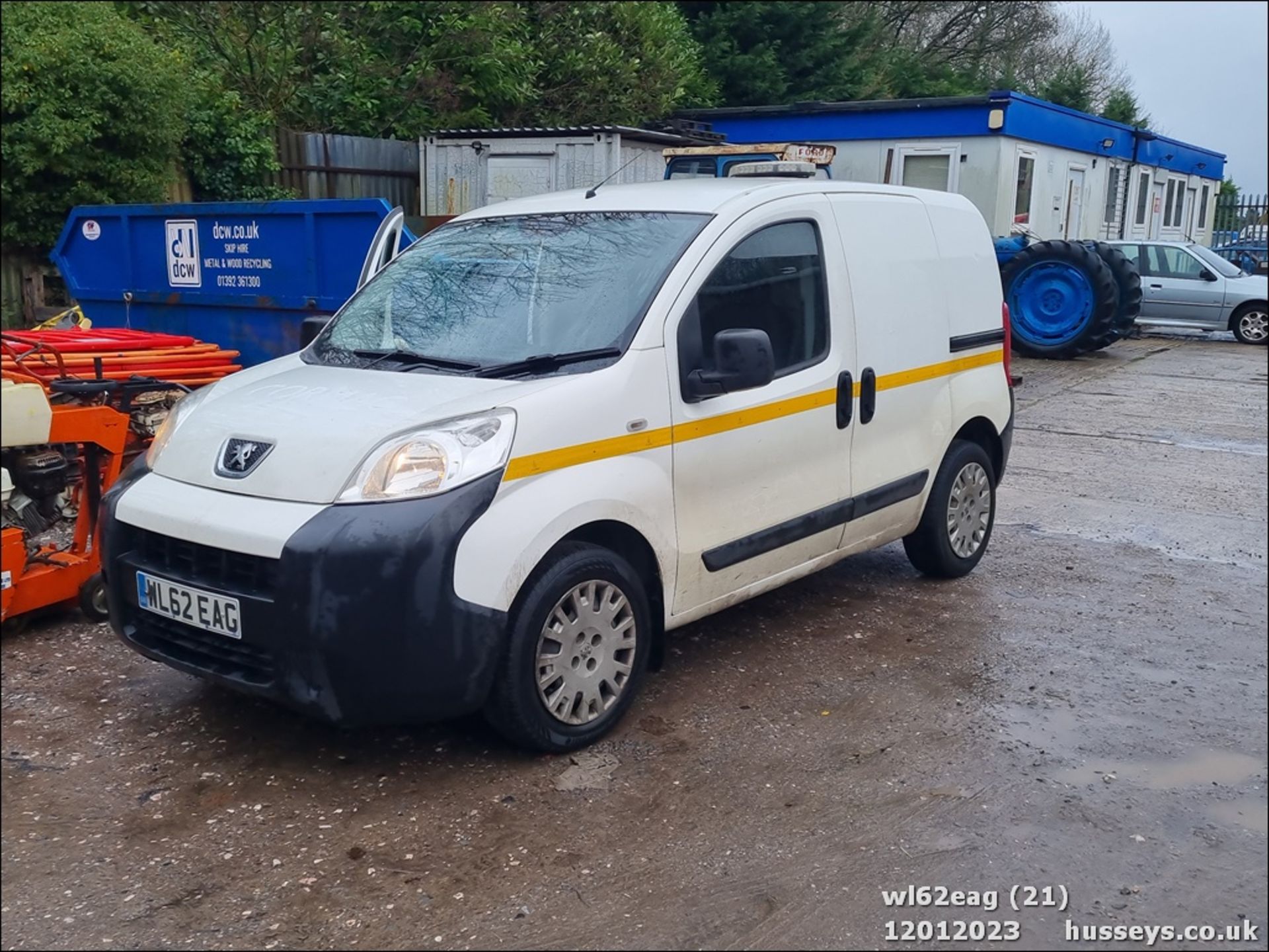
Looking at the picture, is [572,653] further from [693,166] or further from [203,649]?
[693,166]

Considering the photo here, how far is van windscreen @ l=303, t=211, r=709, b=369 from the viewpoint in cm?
447

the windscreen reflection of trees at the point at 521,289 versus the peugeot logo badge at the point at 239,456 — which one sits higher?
the windscreen reflection of trees at the point at 521,289

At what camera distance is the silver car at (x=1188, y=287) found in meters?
18.0

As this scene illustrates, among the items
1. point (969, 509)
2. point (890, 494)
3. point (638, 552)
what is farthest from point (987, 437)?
point (638, 552)

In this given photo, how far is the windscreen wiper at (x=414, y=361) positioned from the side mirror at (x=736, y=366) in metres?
0.82

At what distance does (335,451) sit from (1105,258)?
46.9ft

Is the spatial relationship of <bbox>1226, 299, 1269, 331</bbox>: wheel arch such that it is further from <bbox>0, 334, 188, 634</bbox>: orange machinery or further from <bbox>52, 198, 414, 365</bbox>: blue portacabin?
<bbox>0, 334, 188, 634</bbox>: orange machinery

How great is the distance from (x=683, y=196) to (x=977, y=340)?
6.30 feet

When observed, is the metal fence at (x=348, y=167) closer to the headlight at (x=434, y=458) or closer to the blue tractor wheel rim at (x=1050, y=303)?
the blue tractor wheel rim at (x=1050, y=303)

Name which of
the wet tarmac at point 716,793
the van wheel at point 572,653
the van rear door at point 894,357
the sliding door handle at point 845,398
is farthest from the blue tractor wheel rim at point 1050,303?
the van wheel at point 572,653

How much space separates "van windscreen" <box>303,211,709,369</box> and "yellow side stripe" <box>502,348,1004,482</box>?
1.21 ft

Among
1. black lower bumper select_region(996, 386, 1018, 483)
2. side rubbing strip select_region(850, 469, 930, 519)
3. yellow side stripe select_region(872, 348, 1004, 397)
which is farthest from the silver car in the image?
side rubbing strip select_region(850, 469, 930, 519)

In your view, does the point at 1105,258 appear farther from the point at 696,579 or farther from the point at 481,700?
the point at 481,700

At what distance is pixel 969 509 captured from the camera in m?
6.27
